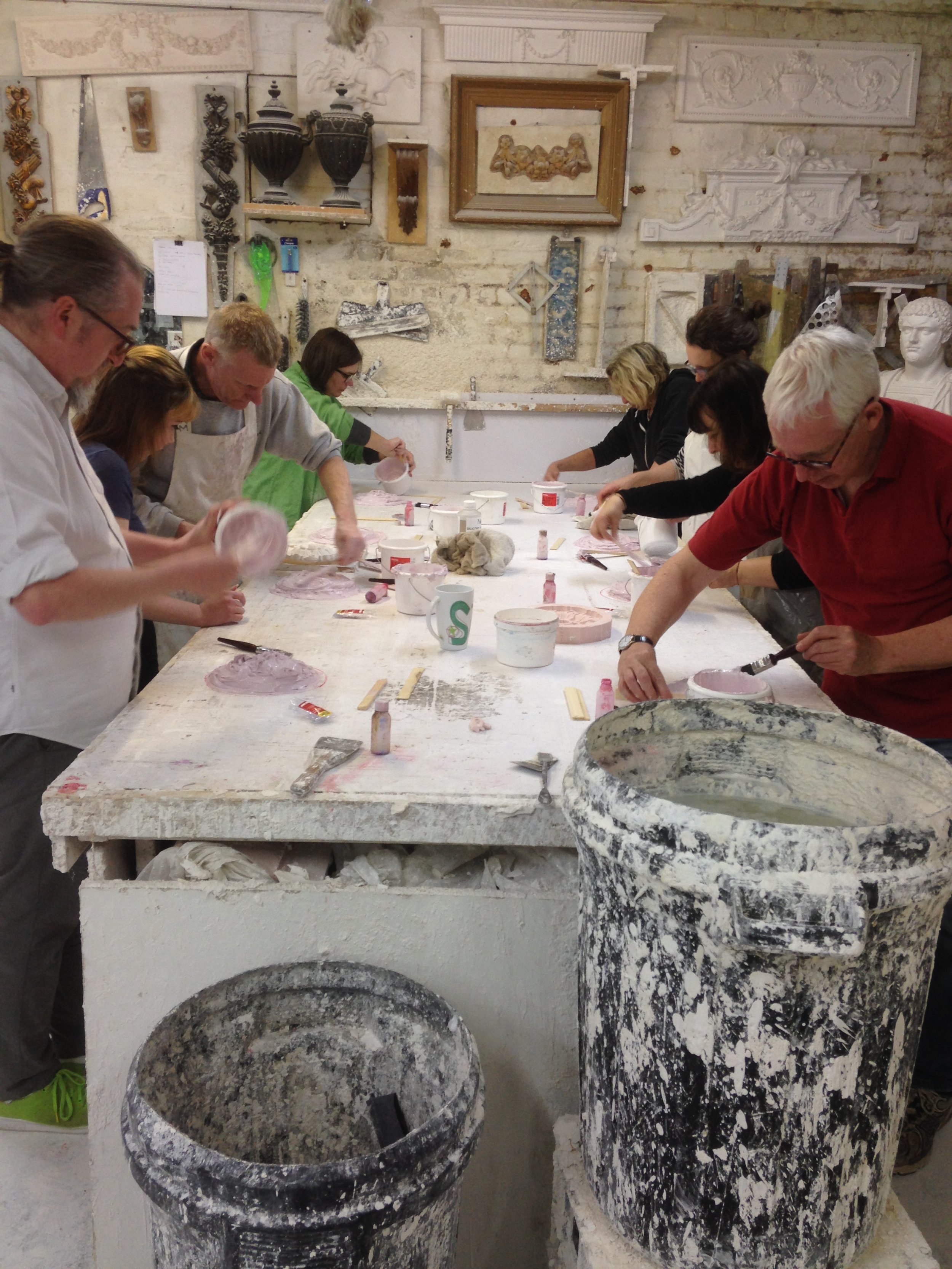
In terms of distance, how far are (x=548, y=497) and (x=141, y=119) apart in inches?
138

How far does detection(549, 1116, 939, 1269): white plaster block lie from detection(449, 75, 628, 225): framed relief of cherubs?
18.0ft

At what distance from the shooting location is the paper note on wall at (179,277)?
19.3 feet

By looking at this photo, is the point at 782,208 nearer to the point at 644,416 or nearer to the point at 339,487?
the point at 644,416

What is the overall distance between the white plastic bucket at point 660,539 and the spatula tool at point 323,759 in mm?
1775

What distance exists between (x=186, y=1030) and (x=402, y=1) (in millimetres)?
5907

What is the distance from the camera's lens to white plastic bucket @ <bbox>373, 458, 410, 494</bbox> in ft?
Result: 16.6

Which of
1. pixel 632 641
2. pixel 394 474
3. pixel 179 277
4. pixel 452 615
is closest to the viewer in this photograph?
pixel 632 641

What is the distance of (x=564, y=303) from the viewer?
19.7 feet

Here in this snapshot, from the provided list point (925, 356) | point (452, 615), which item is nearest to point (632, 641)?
point (452, 615)

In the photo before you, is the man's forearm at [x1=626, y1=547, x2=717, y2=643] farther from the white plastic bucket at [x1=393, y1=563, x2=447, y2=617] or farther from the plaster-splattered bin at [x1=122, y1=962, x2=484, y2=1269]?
the plaster-splattered bin at [x1=122, y1=962, x2=484, y2=1269]

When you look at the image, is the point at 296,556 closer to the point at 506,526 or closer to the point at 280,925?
the point at 506,526

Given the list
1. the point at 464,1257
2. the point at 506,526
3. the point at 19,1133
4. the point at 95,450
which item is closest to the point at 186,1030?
the point at 464,1257

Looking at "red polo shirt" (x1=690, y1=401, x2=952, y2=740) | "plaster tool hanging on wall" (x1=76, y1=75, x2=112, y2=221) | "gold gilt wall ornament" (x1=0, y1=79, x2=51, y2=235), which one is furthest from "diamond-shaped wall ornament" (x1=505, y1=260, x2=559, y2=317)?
"red polo shirt" (x1=690, y1=401, x2=952, y2=740)

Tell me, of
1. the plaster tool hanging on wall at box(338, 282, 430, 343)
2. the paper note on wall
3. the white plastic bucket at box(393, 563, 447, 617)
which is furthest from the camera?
the plaster tool hanging on wall at box(338, 282, 430, 343)
